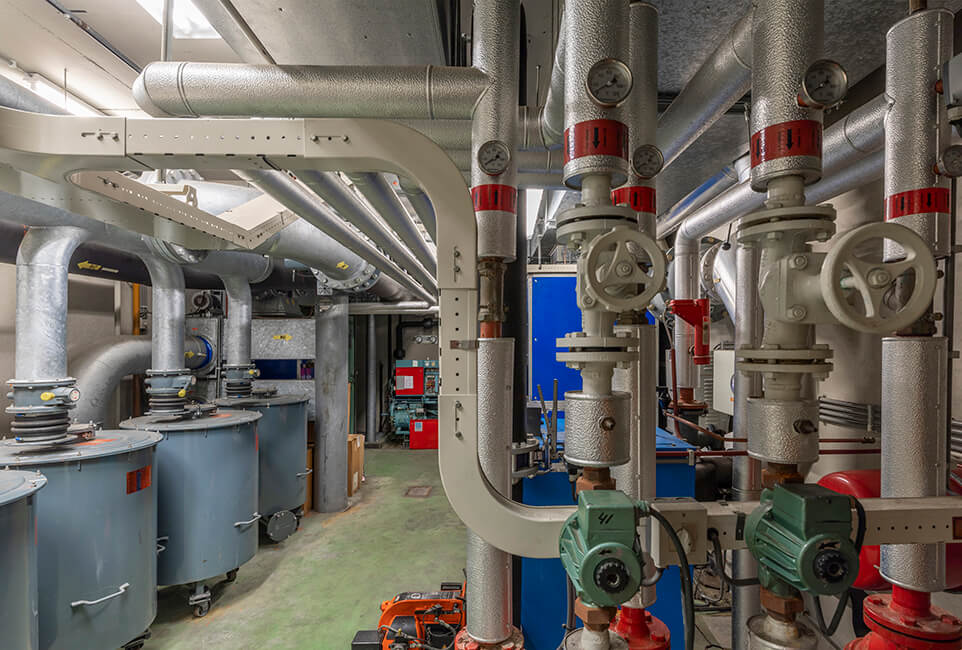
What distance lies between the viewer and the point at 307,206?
2016 millimetres

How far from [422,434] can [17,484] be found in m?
5.32

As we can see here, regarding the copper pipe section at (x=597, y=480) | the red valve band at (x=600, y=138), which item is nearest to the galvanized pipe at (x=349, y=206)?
the red valve band at (x=600, y=138)

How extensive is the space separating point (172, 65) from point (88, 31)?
4.86 feet

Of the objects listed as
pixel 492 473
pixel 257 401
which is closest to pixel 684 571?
pixel 492 473

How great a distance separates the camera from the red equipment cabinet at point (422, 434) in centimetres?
675

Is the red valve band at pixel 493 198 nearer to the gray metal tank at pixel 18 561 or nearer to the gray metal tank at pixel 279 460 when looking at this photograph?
the gray metal tank at pixel 18 561

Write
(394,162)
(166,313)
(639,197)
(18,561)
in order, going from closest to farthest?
(394,162) < (639,197) < (18,561) < (166,313)

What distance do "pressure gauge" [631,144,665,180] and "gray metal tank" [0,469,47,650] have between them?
233cm

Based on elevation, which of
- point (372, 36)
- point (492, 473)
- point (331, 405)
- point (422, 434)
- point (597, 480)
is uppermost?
point (372, 36)

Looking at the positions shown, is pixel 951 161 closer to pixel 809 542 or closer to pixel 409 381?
pixel 809 542

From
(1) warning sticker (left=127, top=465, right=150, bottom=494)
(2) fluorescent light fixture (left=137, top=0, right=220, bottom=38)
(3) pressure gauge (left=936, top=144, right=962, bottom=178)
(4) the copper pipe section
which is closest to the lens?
(4) the copper pipe section

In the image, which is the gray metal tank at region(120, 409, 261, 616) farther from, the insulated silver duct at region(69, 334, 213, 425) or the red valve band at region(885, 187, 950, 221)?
the red valve band at region(885, 187, 950, 221)

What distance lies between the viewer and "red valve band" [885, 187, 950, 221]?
1.15m

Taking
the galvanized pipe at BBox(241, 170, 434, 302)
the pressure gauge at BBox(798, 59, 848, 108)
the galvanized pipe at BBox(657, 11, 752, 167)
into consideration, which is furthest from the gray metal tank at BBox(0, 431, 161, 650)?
the pressure gauge at BBox(798, 59, 848, 108)
